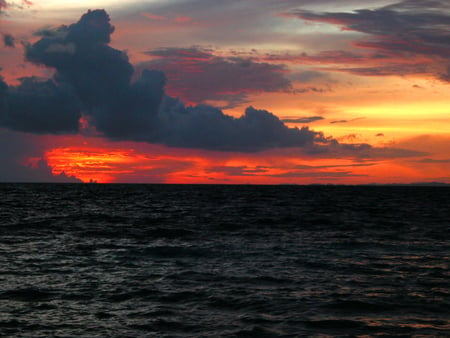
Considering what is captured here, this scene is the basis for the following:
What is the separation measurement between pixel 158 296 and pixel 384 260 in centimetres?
1173

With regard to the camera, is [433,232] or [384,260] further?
[433,232]

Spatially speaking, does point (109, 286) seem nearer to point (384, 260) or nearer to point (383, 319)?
point (383, 319)

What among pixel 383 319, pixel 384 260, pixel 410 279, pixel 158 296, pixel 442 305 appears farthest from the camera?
pixel 384 260

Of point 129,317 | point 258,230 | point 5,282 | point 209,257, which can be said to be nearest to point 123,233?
point 258,230

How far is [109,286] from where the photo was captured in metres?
17.1

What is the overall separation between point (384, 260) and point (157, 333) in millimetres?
13989

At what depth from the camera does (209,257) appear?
2369 centimetres

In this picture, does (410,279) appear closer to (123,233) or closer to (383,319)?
(383,319)

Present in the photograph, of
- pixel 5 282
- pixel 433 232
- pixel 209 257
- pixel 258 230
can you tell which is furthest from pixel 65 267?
pixel 433 232

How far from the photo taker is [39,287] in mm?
16875

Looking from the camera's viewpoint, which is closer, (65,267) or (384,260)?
(65,267)

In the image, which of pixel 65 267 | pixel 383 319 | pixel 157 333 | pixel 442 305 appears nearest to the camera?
pixel 157 333

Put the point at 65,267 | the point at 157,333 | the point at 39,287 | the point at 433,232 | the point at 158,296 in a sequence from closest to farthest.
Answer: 1. the point at 157,333
2. the point at 158,296
3. the point at 39,287
4. the point at 65,267
5. the point at 433,232

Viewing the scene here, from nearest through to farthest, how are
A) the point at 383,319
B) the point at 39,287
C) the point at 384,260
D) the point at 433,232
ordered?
the point at 383,319, the point at 39,287, the point at 384,260, the point at 433,232
